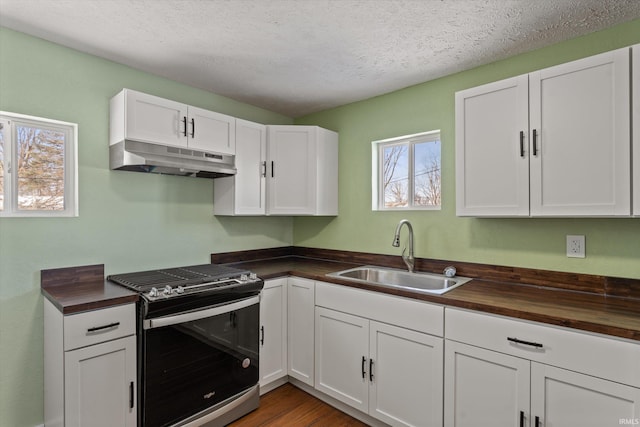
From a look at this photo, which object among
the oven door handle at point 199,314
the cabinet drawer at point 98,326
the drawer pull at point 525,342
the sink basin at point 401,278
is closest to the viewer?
the drawer pull at point 525,342

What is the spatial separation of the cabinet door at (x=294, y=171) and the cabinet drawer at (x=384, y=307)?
0.86 metres

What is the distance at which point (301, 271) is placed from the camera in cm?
264

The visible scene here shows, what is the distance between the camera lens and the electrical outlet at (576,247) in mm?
1964

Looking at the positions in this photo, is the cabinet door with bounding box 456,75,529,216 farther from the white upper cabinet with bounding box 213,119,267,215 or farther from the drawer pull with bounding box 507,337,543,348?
the white upper cabinet with bounding box 213,119,267,215

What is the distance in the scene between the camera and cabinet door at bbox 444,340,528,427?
1.58 meters

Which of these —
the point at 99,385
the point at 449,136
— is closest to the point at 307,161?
the point at 449,136

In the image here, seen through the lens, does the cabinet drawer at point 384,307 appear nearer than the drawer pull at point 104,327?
No

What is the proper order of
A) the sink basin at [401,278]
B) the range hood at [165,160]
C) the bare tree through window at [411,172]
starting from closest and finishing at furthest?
the range hood at [165,160] → the sink basin at [401,278] → the bare tree through window at [411,172]

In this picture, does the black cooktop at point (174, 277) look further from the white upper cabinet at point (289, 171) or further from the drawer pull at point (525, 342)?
the drawer pull at point (525, 342)

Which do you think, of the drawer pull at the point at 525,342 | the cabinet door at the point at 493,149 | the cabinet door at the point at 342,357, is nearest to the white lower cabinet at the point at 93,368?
the cabinet door at the point at 342,357

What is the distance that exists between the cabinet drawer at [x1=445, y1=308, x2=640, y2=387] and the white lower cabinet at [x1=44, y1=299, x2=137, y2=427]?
5.75 feet

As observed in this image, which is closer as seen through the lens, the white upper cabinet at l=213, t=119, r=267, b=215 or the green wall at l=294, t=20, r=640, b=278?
the green wall at l=294, t=20, r=640, b=278

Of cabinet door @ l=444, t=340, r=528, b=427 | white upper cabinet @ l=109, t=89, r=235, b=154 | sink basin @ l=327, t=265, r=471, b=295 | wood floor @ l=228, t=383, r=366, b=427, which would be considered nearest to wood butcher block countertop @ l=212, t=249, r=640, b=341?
sink basin @ l=327, t=265, r=471, b=295

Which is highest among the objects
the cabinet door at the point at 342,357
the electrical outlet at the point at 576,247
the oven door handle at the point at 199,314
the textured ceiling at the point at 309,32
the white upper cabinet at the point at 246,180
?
→ the textured ceiling at the point at 309,32
